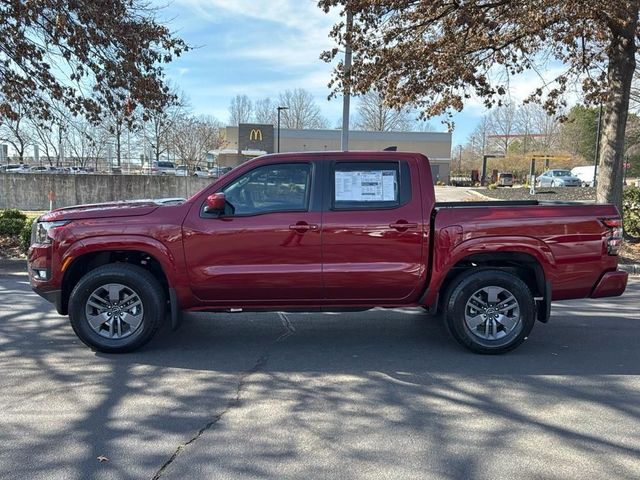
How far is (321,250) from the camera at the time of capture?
16.1ft

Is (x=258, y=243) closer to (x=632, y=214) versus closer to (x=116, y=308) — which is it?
(x=116, y=308)

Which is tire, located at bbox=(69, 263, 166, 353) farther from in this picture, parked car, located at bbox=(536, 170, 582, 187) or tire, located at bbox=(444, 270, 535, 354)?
parked car, located at bbox=(536, 170, 582, 187)

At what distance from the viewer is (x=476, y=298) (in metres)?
5.09

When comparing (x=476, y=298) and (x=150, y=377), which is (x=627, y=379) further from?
(x=150, y=377)

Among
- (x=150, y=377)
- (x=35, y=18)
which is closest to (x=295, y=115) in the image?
(x=35, y=18)

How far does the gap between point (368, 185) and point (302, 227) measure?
0.78 m

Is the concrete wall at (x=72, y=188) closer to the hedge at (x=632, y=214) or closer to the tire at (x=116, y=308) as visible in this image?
the hedge at (x=632, y=214)

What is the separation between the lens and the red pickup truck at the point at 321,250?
4.89 metres

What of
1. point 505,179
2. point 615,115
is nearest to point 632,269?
point 615,115

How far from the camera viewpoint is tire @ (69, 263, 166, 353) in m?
4.93

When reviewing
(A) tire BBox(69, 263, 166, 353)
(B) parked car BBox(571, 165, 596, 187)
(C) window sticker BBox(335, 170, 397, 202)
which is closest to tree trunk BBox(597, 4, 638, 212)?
(C) window sticker BBox(335, 170, 397, 202)

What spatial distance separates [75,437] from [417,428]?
7.46 ft

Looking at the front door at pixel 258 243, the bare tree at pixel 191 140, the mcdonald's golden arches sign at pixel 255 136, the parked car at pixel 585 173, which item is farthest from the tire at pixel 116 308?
the parked car at pixel 585 173

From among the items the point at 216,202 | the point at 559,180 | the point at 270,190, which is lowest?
the point at 216,202
